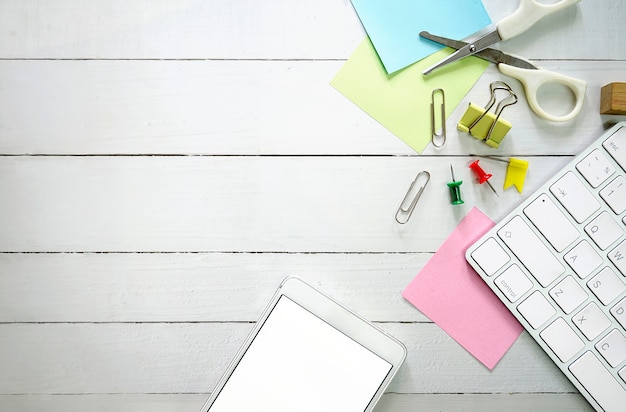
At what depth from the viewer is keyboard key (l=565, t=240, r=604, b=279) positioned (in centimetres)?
75

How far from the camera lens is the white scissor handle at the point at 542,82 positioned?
2.48ft

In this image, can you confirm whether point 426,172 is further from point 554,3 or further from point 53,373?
point 53,373

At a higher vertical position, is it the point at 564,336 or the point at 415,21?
the point at 415,21

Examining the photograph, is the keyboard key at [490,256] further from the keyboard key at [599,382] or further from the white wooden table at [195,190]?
the keyboard key at [599,382]

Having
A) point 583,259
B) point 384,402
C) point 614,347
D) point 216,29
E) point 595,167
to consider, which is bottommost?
point 384,402

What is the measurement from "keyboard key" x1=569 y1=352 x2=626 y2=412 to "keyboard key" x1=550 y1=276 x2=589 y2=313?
68 mm

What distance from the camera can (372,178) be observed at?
774 millimetres

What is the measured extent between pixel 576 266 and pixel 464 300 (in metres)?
0.15

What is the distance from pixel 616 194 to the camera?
2.46ft

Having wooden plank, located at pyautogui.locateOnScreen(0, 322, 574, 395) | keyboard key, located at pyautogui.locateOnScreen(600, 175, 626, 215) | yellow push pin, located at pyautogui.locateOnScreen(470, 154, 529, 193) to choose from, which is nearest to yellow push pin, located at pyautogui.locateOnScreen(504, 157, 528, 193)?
yellow push pin, located at pyautogui.locateOnScreen(470, 154, 529, 193)

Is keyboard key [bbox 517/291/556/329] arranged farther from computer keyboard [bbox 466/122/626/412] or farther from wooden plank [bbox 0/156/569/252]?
wooden plank [bbox 0/156/569/252]

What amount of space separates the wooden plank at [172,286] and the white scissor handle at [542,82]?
26 cm

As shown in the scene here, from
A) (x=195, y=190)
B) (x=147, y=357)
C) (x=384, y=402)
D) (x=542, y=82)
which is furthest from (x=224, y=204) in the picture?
(x=542, y=82)

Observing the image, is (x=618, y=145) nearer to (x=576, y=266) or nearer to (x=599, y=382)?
(x=576, y=266)
